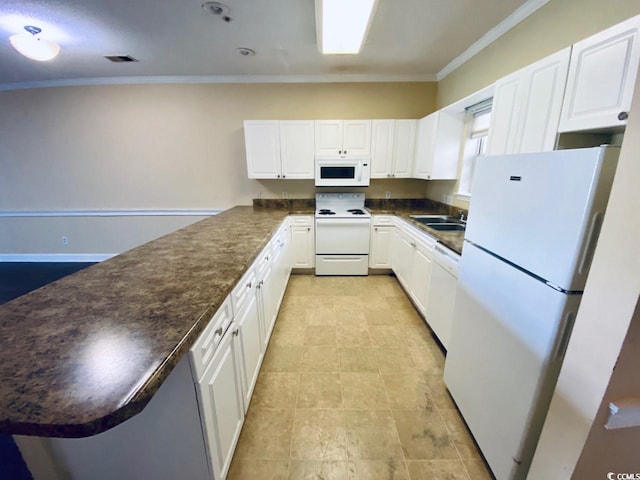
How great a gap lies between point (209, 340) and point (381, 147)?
122 inches

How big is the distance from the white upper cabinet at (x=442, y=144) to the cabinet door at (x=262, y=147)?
186 cm

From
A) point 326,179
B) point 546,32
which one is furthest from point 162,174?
point 546,32

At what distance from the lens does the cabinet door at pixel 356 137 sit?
3.21 meters

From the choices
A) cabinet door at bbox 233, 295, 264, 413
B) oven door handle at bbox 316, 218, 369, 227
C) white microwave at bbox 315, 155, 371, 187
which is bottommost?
cabinet door at bbox 233, 295, 264, 413

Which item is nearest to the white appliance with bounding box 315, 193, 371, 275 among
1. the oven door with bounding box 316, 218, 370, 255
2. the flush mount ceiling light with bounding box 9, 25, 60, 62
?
the oven door with bounding box 316, 218, 370, 255

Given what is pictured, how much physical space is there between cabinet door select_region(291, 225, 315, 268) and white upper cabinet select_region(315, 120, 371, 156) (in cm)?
104

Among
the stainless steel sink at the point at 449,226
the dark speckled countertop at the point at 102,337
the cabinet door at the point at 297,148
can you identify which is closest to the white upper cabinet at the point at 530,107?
the stainless steel sink at the point at 449,226

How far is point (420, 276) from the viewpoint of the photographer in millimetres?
2445

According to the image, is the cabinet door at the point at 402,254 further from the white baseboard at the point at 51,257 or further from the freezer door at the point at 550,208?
the white baseboard at the point at 51,257

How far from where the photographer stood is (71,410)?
542 mm

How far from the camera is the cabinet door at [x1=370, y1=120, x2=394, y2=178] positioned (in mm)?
3221

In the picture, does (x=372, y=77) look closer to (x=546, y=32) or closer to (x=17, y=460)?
(x=546, y=32)

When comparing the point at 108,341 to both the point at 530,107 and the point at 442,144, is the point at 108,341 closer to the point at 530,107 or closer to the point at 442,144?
the point at 530,107

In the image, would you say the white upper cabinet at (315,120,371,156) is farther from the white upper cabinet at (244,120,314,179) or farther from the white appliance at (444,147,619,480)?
the white appliance at (444,147,619,480)
